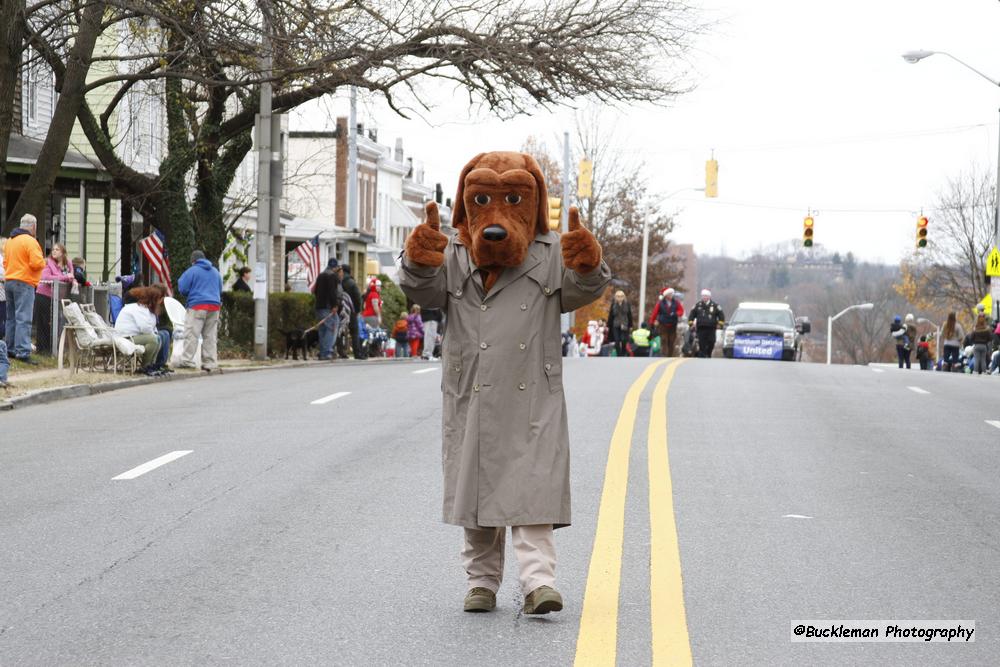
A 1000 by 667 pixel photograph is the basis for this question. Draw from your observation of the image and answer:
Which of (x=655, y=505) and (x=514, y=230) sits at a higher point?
(x=514, y=230)

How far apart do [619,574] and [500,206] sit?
6.77ft

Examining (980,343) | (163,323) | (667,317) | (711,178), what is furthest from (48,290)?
(980,343)

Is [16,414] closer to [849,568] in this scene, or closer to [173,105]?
[849,568]

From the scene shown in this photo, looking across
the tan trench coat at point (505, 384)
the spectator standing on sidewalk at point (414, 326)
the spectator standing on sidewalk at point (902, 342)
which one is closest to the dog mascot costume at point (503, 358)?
the tan trench coat at point (505, 384)

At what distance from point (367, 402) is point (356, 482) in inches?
257

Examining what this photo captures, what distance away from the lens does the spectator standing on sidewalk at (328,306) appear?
2800 centimetres

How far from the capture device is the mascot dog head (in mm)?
6281

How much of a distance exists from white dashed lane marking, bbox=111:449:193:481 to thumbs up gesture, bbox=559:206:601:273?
563cm

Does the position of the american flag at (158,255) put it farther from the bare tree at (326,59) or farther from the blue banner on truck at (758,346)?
the blue banner on truck at (758,346)

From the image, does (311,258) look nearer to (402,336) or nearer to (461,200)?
(402,336)

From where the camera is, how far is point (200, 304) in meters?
22.7

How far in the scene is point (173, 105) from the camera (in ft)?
93.1

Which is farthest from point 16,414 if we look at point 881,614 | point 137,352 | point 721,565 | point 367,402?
point 881,614

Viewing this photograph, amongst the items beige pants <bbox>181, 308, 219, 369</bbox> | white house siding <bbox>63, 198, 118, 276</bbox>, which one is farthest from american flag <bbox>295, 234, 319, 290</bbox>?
beige pants <bbox>181, 308, 219, 369</bbox>
